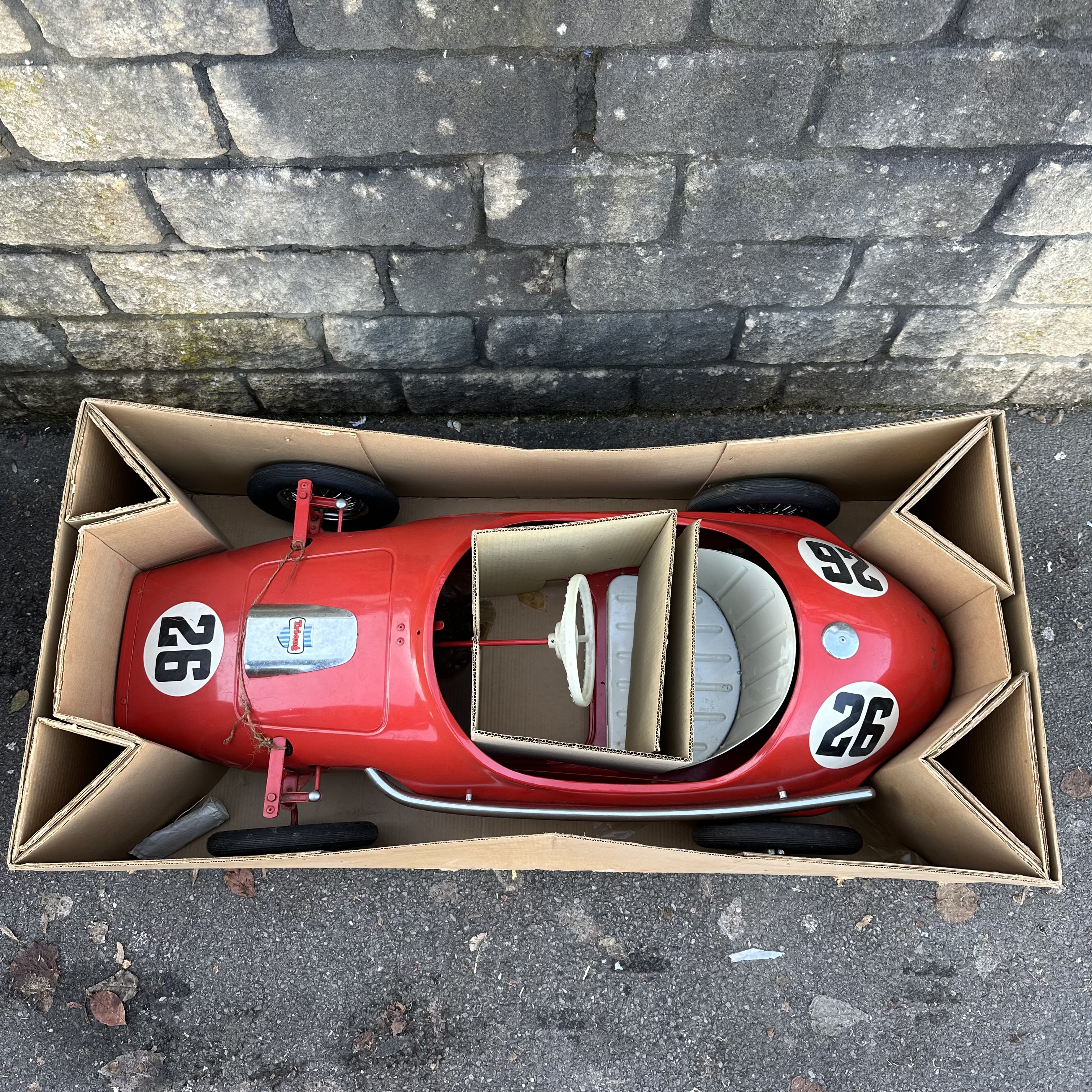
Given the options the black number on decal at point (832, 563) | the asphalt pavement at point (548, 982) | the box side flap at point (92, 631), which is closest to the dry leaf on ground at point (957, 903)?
the asphalt pavement at point (548, 982)

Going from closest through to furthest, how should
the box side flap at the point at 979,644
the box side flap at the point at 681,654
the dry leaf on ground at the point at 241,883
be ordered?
the box side flap at the point at 681,654
the box side flap at the point at 979,644
the dry leaf on ground at the point at 241,883

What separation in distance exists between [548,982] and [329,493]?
1639mm

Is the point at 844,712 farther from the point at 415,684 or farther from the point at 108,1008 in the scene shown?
the point at 108,1008

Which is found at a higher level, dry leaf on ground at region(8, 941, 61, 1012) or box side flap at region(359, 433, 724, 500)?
box side flap at region(359, 433, 724, 500)

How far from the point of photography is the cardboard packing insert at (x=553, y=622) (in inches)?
72.6

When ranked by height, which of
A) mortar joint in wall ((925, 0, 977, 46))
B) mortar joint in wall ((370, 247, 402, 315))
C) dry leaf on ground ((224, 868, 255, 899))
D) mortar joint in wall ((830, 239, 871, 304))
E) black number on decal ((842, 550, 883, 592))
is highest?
mortar joint in wall ((925, 0, 977, 46))

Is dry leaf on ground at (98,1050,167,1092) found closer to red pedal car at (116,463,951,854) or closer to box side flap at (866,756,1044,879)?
red pedal car at (116,463,951,854)

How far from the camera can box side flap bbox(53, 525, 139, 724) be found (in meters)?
1.89

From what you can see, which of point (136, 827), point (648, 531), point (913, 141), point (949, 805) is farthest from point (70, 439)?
point (949, 805)

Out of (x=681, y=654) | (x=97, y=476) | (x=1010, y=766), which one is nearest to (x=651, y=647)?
(x=681, y=654)

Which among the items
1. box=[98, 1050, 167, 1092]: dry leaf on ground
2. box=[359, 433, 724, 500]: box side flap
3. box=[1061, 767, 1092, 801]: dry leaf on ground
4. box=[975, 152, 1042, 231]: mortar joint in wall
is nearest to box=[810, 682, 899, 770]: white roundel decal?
box=[359, 433, 724, 500]: box side flap

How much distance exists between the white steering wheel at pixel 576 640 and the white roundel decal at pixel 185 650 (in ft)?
3.00

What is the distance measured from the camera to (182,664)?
2070 mm

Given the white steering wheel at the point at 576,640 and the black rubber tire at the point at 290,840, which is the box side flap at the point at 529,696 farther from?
the black rubber tire at the point at 290,840
